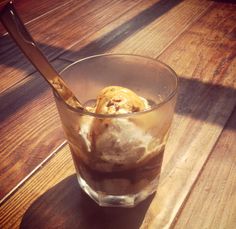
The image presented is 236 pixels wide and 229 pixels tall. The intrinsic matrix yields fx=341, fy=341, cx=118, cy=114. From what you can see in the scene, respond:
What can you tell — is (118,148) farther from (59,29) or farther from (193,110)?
(59,29)

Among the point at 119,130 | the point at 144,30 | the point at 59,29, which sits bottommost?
the point at 144,30

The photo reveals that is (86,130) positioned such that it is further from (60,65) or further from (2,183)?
(60,65)

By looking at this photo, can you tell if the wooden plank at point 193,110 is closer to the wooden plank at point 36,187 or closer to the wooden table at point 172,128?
the wooden table at point 172,128

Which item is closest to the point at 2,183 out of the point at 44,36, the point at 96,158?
the point at 96,158

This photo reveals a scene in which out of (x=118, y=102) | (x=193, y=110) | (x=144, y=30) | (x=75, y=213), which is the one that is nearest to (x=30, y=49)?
(x=118, y=102)

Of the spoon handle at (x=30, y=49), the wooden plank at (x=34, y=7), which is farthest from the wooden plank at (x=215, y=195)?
the wooden plank at (x=34, y=7)

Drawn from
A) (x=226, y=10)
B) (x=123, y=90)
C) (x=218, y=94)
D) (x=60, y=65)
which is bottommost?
(x=226, y=10)

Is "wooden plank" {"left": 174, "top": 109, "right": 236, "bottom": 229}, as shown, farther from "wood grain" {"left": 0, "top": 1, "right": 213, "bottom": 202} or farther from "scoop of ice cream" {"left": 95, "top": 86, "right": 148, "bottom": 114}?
"wood grain" {"left": 0, "top": 1, "right": 213, "bottom": 202}
